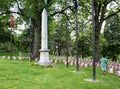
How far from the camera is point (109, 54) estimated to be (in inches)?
1844

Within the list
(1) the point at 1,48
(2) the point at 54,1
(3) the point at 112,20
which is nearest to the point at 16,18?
(2) the point at 54,1

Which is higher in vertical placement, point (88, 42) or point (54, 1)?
point (54, 1)

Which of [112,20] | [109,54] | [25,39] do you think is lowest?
[109,54]

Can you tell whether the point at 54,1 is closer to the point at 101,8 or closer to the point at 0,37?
the point at 101,8

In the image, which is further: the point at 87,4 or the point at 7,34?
the point at 7,34

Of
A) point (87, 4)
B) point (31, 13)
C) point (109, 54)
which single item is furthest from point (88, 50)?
point (31, 13)

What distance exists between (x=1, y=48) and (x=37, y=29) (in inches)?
1098

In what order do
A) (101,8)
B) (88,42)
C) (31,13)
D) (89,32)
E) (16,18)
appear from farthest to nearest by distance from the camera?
(88,42), (89,32), (16,18), (101,8), (31,13)

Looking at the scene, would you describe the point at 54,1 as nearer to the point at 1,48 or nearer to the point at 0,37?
the point at 0,37

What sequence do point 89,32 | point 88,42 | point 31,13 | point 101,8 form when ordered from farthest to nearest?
point 88,42 → point 89,32 → point 101,8 → point 31,13

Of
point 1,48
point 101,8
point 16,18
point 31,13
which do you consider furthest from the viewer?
point 1,48

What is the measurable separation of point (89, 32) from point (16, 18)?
15.4 meters

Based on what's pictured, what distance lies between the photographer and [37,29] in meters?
32.8

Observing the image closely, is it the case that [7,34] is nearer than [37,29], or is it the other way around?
[37,29]
